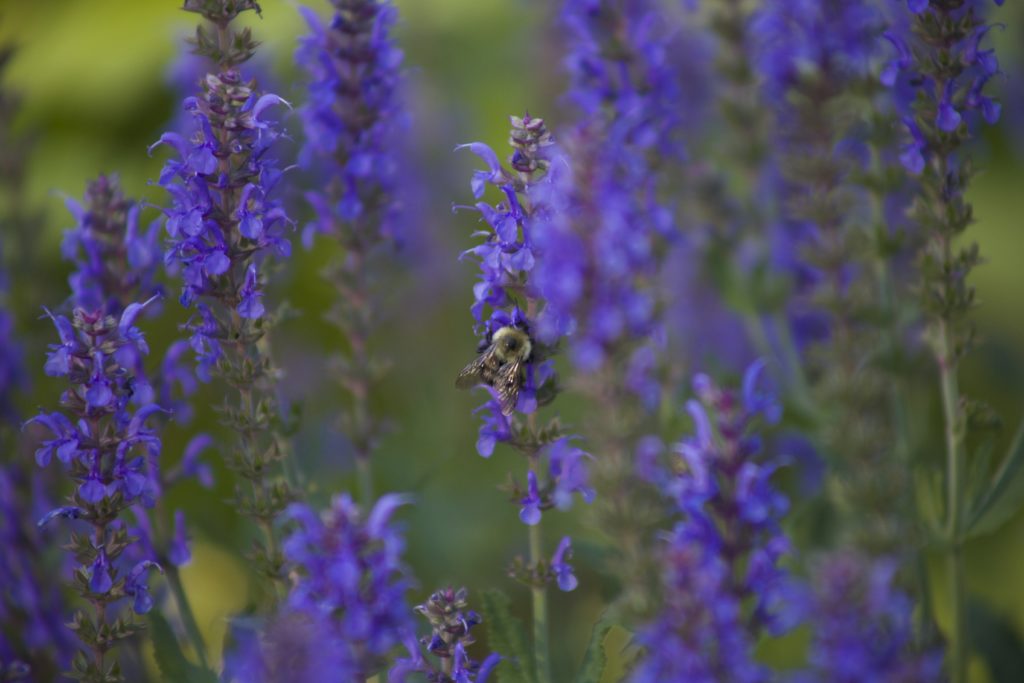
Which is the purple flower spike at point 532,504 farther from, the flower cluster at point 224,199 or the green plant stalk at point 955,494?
the green plant stalk at point 955,494

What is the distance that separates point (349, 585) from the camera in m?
2.56

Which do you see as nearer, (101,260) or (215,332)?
(215,332)

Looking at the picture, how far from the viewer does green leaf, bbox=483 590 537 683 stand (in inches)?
133

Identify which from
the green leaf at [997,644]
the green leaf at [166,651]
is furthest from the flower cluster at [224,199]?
the green leaf at [997,644]

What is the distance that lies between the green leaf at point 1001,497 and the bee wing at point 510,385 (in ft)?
6.05

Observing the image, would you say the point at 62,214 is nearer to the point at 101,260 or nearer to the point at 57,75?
the point at 57,75

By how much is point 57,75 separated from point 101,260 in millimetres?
6386

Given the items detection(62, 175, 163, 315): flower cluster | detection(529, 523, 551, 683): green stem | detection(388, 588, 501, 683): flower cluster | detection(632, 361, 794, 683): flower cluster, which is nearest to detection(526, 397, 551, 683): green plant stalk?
detection(529, 523, 551, 683): green stem

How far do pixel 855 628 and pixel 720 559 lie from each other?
0.44 metres

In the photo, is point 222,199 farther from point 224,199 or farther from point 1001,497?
point 1001,497

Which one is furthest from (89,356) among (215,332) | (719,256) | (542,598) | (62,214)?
(62,214)

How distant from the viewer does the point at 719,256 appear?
17.8ft

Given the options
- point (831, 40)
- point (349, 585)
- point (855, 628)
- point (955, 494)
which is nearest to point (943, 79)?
point (831, 40)

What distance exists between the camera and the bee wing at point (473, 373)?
3.58 metres
